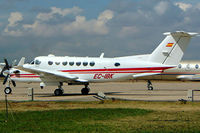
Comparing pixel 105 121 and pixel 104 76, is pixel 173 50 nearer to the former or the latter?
pixel 104 76

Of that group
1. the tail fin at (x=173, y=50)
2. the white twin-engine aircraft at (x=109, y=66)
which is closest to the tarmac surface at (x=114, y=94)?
the white twin-engine aircraft at (x=109, y=66)

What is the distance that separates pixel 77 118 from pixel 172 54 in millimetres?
17808

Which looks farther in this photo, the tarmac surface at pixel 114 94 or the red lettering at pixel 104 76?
the red lettering at pixel 104 76

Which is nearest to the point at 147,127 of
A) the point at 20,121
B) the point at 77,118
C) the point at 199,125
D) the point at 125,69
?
the point at 199,125

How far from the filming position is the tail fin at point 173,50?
31.9 metres

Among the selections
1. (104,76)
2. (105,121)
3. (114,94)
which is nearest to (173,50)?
(104,76)

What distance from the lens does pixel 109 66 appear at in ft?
105

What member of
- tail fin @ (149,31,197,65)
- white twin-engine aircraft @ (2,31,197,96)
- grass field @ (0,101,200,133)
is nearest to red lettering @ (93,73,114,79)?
white twin-engine aircraft @ (2,31,197,96)

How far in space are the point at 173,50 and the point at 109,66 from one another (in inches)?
239

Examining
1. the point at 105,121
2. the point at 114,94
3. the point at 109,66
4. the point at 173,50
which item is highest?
the point at 173,50

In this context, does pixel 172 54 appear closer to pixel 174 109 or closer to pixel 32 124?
pixel 174 109

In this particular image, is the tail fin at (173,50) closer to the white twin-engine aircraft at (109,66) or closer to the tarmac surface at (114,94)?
the white twin-engine aircraft at (109,66)

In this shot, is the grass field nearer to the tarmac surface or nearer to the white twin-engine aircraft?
the tarmac surface

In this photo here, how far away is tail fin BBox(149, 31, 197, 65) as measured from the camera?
31875 millimetres
